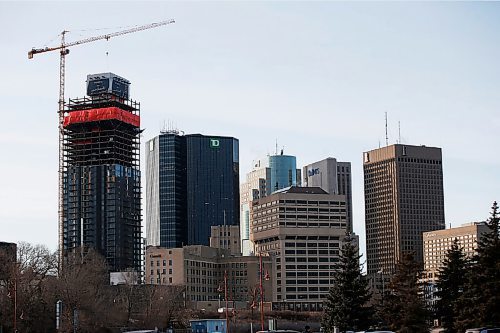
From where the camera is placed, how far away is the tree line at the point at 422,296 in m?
57.6

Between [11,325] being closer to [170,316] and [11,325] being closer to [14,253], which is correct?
[14,253]

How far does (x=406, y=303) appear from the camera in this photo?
64000 mm

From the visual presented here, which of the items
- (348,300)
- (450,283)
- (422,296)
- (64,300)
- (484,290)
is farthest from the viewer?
(64,300)

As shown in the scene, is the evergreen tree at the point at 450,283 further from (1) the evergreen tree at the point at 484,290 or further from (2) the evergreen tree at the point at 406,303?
(1) the evergreen tree at the point at 484,290

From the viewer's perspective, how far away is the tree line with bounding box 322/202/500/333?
5756 centimetres

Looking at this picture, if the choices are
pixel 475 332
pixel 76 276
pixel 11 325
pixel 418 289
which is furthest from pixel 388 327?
pixel 76 276

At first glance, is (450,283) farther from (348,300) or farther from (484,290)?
(484,290)

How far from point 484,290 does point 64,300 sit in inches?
2814

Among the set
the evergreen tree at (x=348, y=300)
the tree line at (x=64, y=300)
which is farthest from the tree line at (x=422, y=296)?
the tree line at (x=64, y=300)

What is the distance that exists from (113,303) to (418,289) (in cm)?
8609

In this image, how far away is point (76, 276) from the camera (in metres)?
127

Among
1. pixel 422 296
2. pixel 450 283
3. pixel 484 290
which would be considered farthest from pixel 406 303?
pixel 484 290

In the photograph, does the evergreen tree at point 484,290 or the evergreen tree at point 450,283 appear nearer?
the evergreen tree at point 484,290

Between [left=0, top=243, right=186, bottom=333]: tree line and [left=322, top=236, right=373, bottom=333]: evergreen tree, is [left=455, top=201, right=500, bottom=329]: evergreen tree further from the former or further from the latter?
[left=0, top=243, right=186, bottom=333]: tree line
